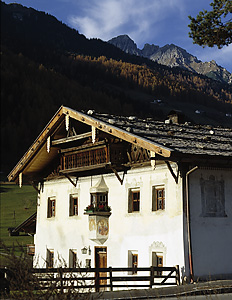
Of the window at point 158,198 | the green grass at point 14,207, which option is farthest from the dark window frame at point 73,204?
the green grass at point 14,207

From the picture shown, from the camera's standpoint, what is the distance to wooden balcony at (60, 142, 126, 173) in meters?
20.1

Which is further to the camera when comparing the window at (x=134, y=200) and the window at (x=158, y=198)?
the window at (x=134, y=200)

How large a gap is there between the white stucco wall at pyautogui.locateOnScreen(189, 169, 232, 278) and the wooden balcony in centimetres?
407

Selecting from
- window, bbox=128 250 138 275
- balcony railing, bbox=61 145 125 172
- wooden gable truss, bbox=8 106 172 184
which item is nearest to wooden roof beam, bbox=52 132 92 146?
wooden gable truss, bbox=8 106 172 184

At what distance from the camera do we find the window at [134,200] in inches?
786

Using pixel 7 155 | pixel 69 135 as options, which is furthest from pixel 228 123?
pixel 69 135

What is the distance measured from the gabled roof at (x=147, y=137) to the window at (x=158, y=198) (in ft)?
6.48

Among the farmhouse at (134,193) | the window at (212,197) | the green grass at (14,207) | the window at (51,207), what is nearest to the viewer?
the farmhouse at (134,193)

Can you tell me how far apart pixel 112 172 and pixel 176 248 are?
5.40 metres

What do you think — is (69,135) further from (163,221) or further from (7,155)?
(7,155)

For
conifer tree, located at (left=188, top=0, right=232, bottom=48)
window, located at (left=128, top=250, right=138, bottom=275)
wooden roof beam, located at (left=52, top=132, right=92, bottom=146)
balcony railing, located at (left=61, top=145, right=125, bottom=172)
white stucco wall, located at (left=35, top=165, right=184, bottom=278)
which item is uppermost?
conifer tree, located at (left=188, top=0, right=232, bottom=48)

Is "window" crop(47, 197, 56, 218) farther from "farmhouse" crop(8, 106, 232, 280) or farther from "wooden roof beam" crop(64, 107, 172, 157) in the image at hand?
"wooden roof beam" crop(64, 107, 172, 157)

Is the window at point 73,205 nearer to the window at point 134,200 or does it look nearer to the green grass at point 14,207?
the window at point 134,200

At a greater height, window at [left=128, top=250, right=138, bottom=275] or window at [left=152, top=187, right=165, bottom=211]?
window at [left=152, top=187, right=165, bottom=211]
